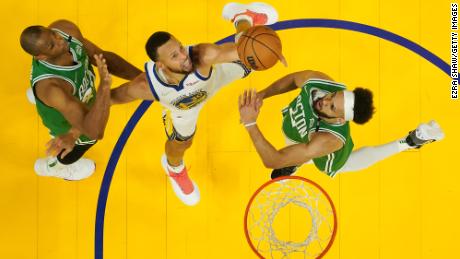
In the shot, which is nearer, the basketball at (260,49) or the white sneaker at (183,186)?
the basketball at (260,49)

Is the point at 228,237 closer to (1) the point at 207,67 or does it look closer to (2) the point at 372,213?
(2) the point at 372,213

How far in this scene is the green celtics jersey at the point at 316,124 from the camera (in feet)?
9.78

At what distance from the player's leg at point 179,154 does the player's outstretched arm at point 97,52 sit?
435 mm

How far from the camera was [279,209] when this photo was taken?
12.7 feet

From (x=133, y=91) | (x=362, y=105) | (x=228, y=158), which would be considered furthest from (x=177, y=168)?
(x=362, y=105)

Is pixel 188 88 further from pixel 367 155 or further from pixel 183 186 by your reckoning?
pixel 367 155

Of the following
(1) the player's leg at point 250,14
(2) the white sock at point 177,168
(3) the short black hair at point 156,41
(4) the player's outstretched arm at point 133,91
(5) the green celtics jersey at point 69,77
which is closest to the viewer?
(3) the short black hair at point 156,41

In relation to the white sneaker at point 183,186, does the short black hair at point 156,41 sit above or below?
above

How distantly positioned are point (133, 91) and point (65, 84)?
0.43 meters

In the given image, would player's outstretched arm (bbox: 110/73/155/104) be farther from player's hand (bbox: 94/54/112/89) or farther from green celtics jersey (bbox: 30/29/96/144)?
player's hand (bbox: 94/54/112/89)

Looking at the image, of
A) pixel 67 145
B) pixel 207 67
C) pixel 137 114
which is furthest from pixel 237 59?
pixel 137 114

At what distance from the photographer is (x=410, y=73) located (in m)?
4.07

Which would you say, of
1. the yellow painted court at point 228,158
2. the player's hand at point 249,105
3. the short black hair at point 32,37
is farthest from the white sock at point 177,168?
the short black hair at point 32,37

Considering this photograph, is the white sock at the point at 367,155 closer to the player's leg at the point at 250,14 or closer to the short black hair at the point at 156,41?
the player's leg at the point at 250,14
